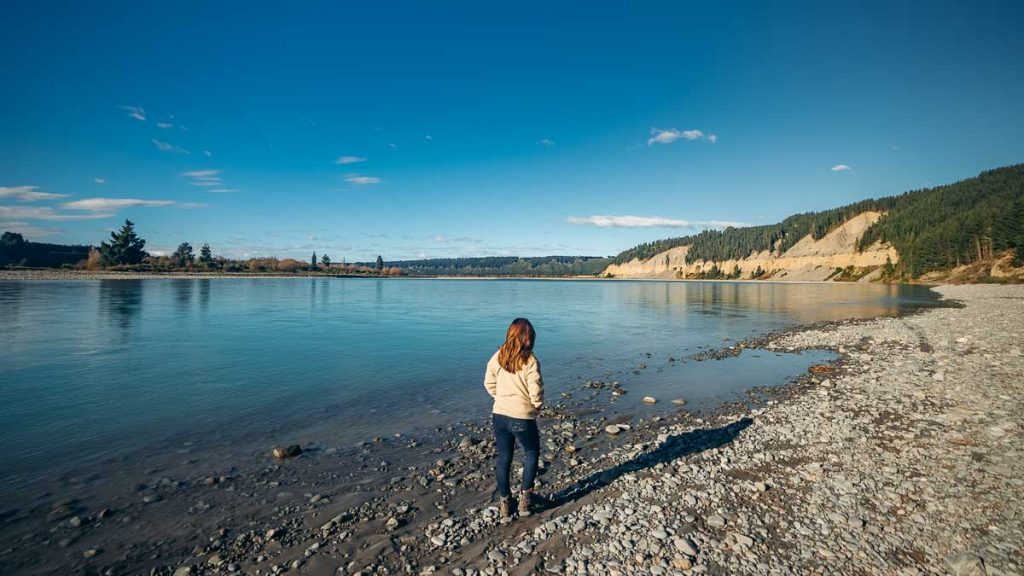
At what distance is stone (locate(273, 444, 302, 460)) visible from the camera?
9914 mm

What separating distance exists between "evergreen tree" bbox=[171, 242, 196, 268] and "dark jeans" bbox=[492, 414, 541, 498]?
19237 cm

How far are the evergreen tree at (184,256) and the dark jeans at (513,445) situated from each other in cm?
19237

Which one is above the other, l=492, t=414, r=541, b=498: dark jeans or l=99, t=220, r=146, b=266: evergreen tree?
l=99, t=220, r=146, b=266: evergreen tree

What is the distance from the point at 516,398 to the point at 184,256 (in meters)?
209

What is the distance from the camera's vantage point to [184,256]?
17150 cm

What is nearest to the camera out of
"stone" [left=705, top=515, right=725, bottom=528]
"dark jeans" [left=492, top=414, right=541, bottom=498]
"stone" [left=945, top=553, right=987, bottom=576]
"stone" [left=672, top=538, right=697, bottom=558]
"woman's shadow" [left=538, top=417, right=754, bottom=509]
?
"stone" [left=945, top=553, right=987, bottom=576]

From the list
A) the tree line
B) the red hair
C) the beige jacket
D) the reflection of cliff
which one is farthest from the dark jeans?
the tree line

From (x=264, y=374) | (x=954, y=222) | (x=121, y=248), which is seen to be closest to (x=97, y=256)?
(x=121, y=248)

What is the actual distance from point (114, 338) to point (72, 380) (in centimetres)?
1191

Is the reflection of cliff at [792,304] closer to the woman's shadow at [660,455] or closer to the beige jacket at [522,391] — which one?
the woman's shadow at [660,455]

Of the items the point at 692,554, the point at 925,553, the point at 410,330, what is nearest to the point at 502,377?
the point at 692,554

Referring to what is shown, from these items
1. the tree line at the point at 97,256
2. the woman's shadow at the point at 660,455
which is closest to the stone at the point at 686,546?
the woman's shadow at the point at 660,455

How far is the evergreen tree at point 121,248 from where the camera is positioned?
13562 centimetres

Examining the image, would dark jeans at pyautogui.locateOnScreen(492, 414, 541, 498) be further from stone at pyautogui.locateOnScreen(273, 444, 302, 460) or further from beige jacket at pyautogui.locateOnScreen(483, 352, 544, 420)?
stone at pyautogui.locateOnScreen(273, 444, 302, 460)
